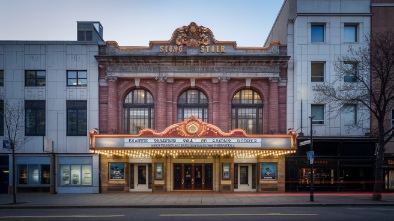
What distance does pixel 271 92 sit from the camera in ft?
102

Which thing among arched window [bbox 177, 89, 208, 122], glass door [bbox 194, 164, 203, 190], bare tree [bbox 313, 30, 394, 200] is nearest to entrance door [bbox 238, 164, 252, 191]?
glass door [bbox 194, 164, 203, 190]

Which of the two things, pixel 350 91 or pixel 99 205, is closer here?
pixel 99 205

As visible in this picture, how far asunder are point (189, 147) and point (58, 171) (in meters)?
11.7

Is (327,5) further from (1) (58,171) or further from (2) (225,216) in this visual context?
(1) (58,171)

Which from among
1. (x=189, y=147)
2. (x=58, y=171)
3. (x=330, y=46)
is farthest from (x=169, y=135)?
(x=330, y=46)

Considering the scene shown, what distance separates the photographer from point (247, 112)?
105ft

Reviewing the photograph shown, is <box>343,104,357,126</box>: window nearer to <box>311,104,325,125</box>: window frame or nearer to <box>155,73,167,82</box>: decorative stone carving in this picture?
<box>311,104,325,125</box>: window frame

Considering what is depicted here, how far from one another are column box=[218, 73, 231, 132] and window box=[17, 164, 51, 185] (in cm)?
1512

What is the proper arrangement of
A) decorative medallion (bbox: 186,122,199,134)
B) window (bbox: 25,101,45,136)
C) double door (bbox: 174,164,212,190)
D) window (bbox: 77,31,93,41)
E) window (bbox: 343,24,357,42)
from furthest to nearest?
window (bbox: 77,31,93,41)
double door (bbox: 174,164,212,190)
window (bbox: 343,24,357,42)
window (bbox: 25,101,45,136)
decorative medallion (bbox: 186,122,199,134)

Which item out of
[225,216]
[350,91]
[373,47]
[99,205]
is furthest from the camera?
[350,91]

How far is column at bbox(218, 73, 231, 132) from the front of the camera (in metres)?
30.9

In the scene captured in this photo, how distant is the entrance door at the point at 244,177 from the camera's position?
1238 inches

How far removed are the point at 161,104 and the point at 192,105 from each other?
9.14ft

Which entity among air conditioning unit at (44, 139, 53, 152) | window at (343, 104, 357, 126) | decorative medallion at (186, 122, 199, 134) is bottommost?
air conditioning unit at (44, 139, 53, 152)
